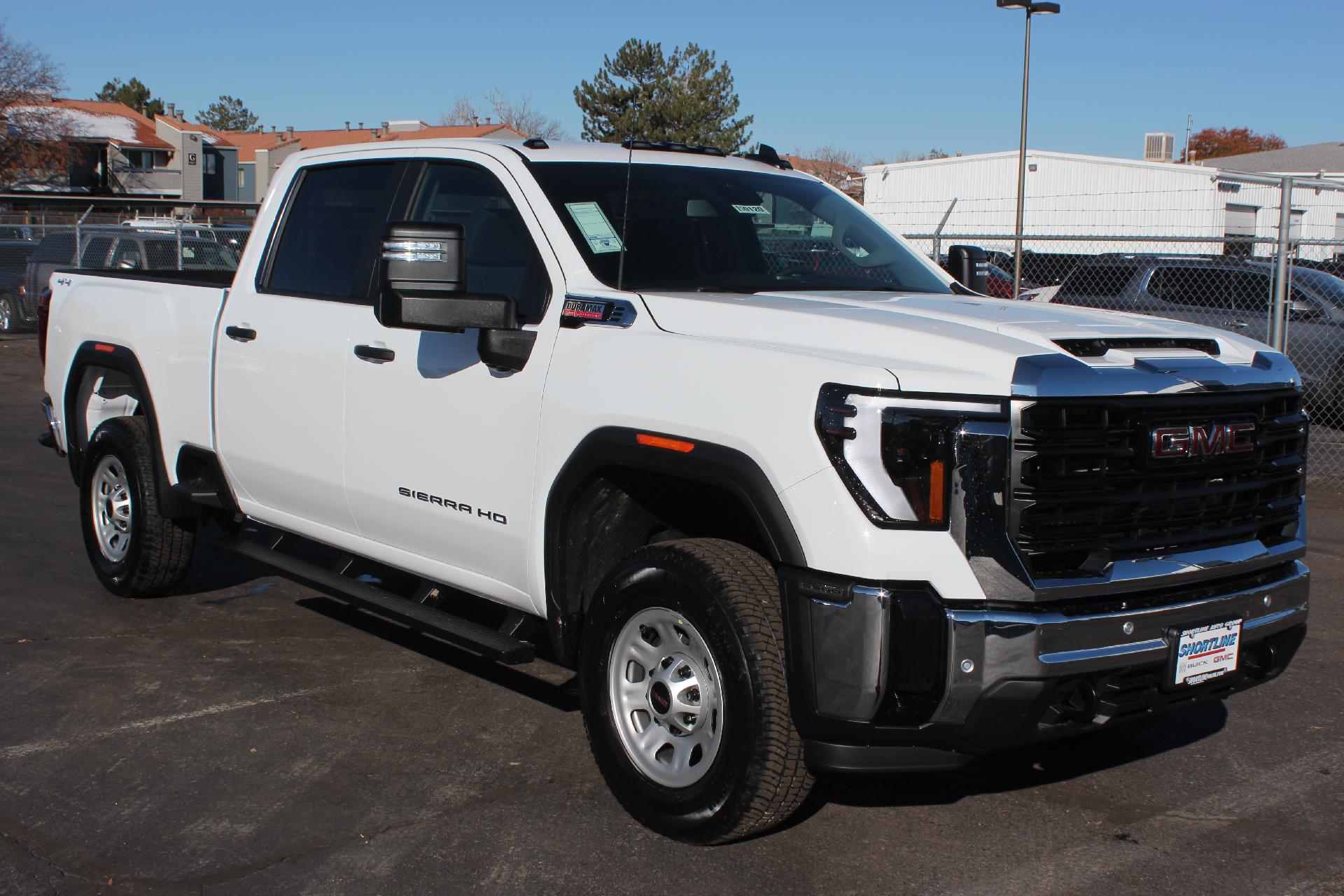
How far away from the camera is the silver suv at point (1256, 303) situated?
1283cm

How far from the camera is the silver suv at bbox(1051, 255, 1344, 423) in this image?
1283 centimetres

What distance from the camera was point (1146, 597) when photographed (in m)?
3.56

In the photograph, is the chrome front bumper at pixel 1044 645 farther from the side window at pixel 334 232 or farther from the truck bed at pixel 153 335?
the truck bed at pixel 153 335

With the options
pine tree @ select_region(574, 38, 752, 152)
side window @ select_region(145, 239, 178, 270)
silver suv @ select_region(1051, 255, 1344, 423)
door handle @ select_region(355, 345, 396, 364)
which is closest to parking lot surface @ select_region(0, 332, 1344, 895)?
door handle @ select_region(355, 345, 396, 364)

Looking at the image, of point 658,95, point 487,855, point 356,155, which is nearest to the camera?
point 487,855

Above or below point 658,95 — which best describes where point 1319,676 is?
below

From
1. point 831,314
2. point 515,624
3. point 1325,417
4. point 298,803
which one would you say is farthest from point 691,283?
point 1325,417

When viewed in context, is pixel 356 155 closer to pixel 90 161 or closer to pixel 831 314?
pixel 831 314

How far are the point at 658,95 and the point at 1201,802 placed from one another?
5335cm

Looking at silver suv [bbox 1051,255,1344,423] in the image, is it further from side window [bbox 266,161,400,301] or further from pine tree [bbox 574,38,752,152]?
pine tree [bbox 574,38,752,152]

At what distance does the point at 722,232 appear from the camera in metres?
4.90

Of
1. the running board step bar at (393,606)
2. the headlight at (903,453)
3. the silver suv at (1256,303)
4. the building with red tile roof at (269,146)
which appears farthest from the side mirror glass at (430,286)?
the building with red tile roof at (269,146)

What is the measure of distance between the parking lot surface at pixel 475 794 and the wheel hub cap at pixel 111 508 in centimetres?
63

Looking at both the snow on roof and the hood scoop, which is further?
the snow on roof
